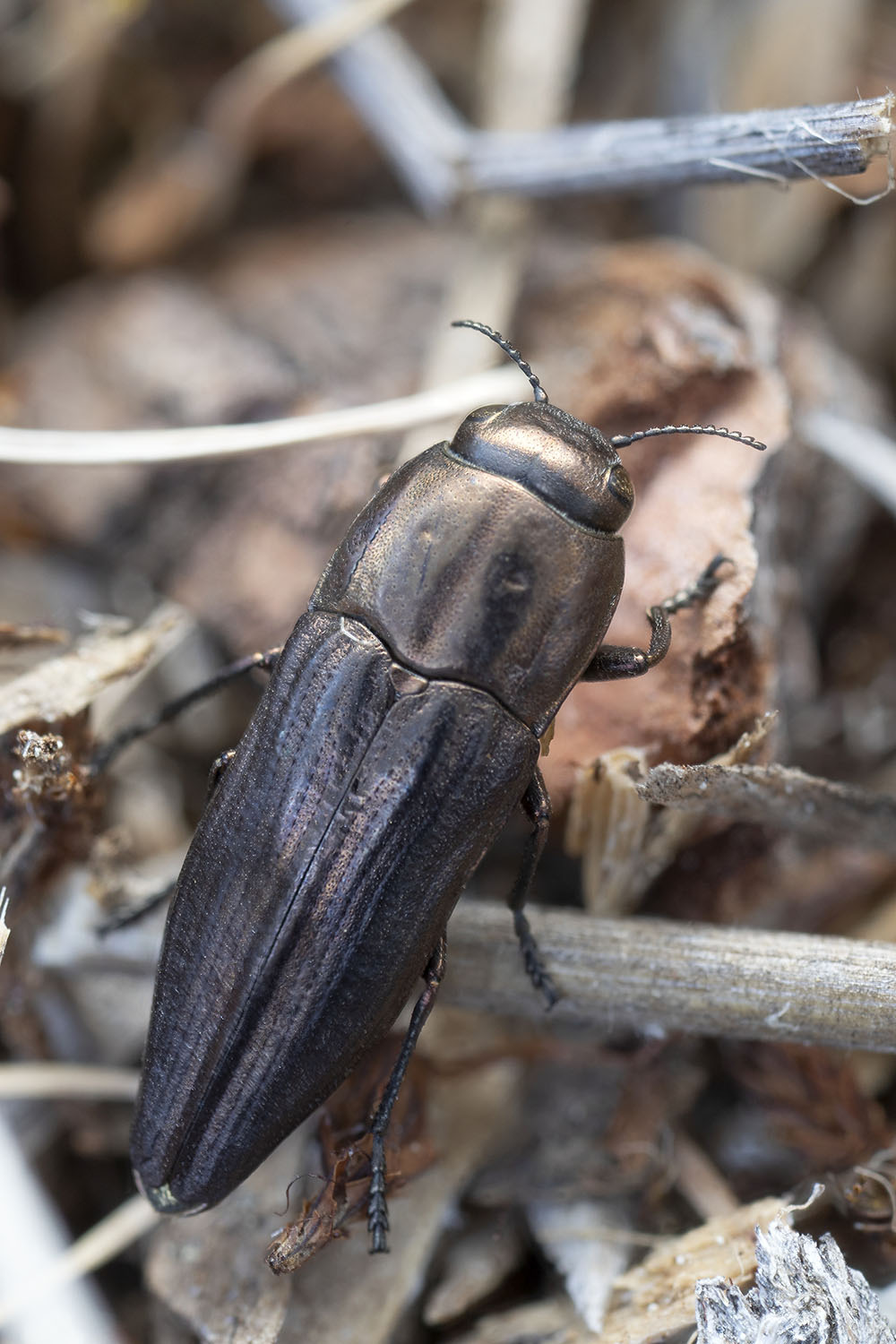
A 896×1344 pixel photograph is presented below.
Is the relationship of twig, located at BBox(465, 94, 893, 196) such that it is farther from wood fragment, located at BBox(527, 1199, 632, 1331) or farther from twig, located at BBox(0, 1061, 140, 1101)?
twig, located at BBox(0, 1061, 140, 1101)

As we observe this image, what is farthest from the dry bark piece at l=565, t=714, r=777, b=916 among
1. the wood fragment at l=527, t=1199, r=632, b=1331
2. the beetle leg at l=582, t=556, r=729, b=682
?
the wood fragment at l=527, t=1199, r=632, b=1331

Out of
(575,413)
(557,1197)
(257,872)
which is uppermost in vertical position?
(575,413)

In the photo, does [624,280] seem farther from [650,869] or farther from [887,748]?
[650,869]

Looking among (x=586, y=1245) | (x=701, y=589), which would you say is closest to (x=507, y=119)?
(x=701, y=589)

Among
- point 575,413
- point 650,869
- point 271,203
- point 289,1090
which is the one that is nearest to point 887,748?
point 650,869

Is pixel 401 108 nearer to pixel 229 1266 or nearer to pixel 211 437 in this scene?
pixel 211 437

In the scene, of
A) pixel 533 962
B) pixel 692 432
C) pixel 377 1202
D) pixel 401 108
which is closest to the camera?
pixel 377 1202
